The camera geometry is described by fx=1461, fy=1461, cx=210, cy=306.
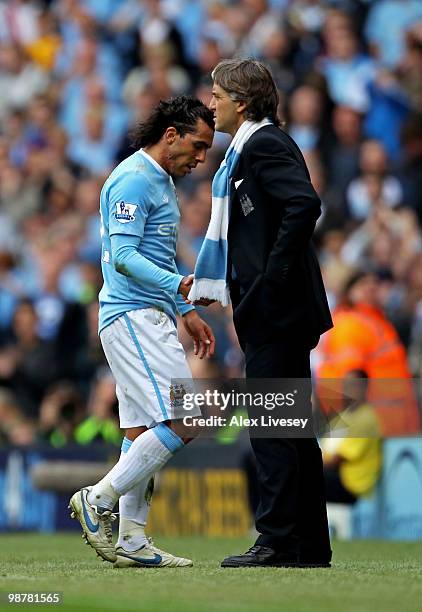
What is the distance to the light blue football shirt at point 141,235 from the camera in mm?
6883

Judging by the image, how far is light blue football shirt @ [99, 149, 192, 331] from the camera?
6.88m

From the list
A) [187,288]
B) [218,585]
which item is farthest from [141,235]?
Answer: [218,585]

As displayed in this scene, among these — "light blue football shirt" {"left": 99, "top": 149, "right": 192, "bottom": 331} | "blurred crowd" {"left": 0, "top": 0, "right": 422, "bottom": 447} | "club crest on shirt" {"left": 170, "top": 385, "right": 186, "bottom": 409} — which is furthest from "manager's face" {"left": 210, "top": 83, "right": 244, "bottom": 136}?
"blurred crowd" {"left": 0, "top": 0, "right": 422, "bottom": 447}

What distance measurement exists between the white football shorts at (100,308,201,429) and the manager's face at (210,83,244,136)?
3.15 ft

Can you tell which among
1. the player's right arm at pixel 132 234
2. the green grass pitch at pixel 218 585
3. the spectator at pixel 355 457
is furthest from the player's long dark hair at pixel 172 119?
the spectator at pixel 355 457

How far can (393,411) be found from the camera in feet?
37.0

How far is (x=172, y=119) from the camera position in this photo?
23.5ft

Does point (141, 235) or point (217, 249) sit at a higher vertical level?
point (141, 235)

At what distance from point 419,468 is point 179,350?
456 centimetres

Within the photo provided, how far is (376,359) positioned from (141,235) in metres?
5.02

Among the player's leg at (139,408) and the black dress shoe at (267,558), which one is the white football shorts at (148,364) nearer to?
the player's leg at (139,408)

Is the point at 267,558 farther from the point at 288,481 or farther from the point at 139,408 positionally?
the point at 139,408

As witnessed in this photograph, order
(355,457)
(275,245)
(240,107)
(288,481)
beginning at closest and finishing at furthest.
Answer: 1. (275,245)
2. (288,481)
3. (240,107)
4. (355,457)

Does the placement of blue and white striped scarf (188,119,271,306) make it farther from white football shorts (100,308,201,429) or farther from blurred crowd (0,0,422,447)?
blurred crowd (0,0,422,447)
